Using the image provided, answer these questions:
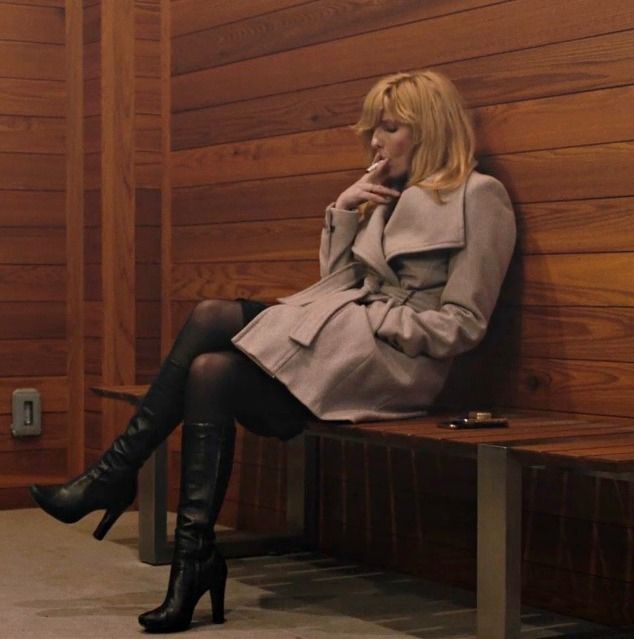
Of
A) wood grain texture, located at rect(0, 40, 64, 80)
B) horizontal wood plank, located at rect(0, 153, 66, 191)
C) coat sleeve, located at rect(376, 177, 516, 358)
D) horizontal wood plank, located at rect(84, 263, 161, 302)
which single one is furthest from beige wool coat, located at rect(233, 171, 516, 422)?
wood grain texture, located at rect(0, 40, 64, 80)

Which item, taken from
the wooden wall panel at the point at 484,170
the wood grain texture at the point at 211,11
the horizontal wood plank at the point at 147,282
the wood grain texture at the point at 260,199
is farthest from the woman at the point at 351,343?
the horizontal wood plank at the point at 147,282

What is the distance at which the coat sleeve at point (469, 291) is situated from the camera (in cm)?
292

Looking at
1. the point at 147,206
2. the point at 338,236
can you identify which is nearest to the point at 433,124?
the point at 338,236

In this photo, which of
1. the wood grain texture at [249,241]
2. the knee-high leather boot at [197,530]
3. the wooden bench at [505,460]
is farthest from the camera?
the wood grain texture at [249,241]

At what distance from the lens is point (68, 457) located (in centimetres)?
432

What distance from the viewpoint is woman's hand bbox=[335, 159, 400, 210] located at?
311 centimetres

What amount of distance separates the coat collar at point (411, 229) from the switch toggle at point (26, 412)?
1.45 meters

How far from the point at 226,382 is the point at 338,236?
0.50 metres

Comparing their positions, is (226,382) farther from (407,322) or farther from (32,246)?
(32,246)

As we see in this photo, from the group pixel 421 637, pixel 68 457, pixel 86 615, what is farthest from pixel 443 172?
pixel 68 457

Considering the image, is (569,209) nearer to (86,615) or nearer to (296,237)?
(296,237)

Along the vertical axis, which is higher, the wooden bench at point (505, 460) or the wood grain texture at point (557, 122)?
the wood grain texture at point (557, 122)

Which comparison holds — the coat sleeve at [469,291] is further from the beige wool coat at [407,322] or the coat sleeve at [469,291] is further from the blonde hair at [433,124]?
the blonde hair at [433,124]

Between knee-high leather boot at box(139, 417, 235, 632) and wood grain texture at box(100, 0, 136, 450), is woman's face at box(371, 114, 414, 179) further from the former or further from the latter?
wood grain texture at box(100, 0, 136, 450)
